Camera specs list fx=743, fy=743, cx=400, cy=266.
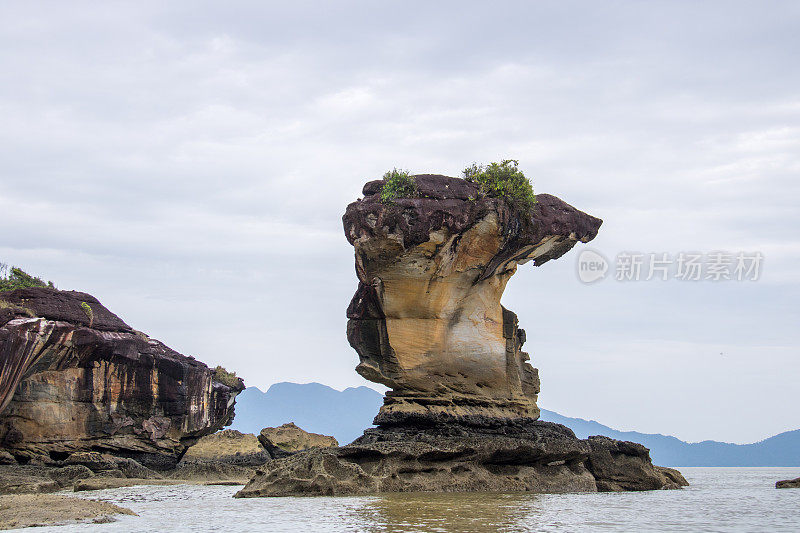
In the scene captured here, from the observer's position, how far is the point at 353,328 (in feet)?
79.0

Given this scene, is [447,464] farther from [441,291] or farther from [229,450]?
[229,450]

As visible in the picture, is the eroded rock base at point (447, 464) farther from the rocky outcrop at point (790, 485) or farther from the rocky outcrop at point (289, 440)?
the rocky outcrop at point (289, 440)

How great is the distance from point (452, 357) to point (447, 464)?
3.92 metres

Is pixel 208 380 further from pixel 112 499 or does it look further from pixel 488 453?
pixel 488 453

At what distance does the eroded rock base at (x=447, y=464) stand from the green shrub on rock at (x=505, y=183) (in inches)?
271

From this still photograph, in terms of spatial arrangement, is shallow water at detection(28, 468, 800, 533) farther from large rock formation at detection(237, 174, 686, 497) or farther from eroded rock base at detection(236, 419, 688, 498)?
large rock formation at detection(237, 174, 686, 497)

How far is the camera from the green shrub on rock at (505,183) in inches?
911

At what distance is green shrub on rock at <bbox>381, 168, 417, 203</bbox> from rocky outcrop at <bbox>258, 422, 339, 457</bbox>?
60.5 feet

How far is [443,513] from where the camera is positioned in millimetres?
13961

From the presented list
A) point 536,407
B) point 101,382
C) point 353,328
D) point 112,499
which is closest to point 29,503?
point 112,499

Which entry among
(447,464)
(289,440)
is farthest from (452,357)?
(289,440)

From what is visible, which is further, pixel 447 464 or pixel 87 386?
pixel 87 386

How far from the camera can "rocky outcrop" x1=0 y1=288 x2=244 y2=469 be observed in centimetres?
2623

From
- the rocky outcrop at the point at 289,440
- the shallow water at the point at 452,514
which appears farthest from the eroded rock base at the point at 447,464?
the rocky outcrop at the point at 289,440
